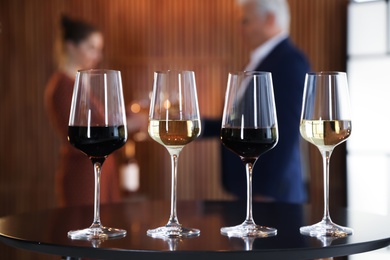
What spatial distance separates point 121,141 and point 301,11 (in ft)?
16.0

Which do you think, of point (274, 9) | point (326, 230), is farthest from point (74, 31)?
point (326, 230)

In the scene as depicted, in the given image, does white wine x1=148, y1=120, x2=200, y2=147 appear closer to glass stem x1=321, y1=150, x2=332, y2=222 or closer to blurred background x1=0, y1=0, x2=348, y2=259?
glass stem x1=321, y1=150, x2=332, y2=222

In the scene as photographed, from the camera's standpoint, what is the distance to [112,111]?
1.67 m

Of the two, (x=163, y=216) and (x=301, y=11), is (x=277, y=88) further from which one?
(x=301, y=11)

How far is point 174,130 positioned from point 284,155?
1901mm

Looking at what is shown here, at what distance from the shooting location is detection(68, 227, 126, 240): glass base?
1.55 metres

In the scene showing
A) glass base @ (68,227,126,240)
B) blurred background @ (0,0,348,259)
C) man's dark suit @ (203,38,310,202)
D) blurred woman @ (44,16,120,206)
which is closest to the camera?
glass base @ (68,227,126,240)

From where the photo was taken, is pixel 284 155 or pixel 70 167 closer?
pixel 284 155

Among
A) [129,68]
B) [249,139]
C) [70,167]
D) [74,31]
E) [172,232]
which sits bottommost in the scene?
[70,167]

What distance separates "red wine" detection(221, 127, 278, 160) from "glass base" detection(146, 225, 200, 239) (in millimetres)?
211

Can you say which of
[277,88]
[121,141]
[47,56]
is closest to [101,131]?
[121,141]

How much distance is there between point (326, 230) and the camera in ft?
5.32

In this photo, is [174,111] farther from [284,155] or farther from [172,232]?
[284,155]

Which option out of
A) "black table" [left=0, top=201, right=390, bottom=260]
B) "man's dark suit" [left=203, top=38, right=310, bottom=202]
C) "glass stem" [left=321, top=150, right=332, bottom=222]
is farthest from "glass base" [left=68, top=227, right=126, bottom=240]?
"man's dark suit" [left=203, top=38, right=310, bottom=202]
